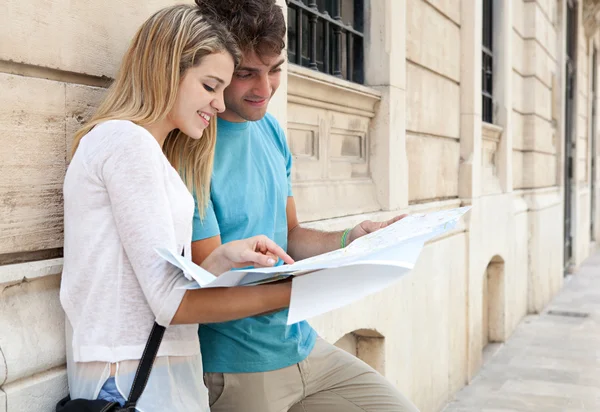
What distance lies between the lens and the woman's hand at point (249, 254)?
1.60 meters

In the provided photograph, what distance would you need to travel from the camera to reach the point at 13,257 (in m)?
1.86

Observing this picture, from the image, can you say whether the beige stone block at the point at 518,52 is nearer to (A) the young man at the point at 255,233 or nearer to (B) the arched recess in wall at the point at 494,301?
(B) the arched recess in wall at the point at 494,301

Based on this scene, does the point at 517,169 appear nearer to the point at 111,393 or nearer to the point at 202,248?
the point at 202,248

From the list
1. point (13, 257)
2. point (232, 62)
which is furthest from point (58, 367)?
point (232, 62)

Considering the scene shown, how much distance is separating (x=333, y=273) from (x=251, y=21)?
0.79 m

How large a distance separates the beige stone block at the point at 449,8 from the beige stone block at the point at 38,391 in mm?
4821

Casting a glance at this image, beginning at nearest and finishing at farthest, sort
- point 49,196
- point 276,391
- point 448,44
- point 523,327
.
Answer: point 49,196
point 276,391
point 448,44
point 523,327

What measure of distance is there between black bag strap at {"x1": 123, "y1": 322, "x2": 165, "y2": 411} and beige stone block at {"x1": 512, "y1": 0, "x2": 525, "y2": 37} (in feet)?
27.6

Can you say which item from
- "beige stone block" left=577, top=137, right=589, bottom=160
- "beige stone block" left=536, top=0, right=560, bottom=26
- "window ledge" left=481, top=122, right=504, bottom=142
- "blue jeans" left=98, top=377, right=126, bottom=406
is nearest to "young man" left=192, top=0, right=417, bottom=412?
"blue jeans" left=98, top=377, right=126, bottom=406

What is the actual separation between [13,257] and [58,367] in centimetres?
31

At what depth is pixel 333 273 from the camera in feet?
5.21

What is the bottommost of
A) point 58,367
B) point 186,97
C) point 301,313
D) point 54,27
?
point 58,367

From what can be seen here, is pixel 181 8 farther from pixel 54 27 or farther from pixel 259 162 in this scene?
pixel 259 162

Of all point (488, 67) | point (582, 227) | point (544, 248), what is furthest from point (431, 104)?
point (582, 227)
